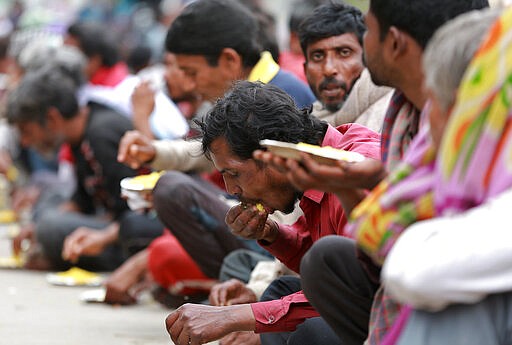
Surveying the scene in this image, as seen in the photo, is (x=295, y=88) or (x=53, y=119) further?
(x=53, y=119)

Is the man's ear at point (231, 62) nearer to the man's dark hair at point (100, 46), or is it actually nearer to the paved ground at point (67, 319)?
the paved ground at point (67, 319)

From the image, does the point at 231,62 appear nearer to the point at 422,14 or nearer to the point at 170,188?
the point at 170,188

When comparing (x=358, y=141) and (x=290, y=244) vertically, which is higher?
(x=358, y=141)

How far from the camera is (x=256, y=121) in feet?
10.0

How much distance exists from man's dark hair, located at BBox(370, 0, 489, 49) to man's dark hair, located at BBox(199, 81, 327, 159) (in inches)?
28.0

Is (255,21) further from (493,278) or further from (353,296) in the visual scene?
(493,278)

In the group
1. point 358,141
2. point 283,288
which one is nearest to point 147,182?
point 283,288

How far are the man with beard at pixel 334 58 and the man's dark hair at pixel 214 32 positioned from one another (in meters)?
0.41

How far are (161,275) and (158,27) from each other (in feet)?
31.6

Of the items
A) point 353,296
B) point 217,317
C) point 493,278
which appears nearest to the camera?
point 493,278

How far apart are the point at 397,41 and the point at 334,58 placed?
6.03 ft

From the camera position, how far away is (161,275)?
5066mm

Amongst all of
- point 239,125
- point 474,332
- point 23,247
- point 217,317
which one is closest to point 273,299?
point 217,317

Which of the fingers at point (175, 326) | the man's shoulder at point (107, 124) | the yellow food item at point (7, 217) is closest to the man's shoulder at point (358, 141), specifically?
the fingers at point (175, 326)
